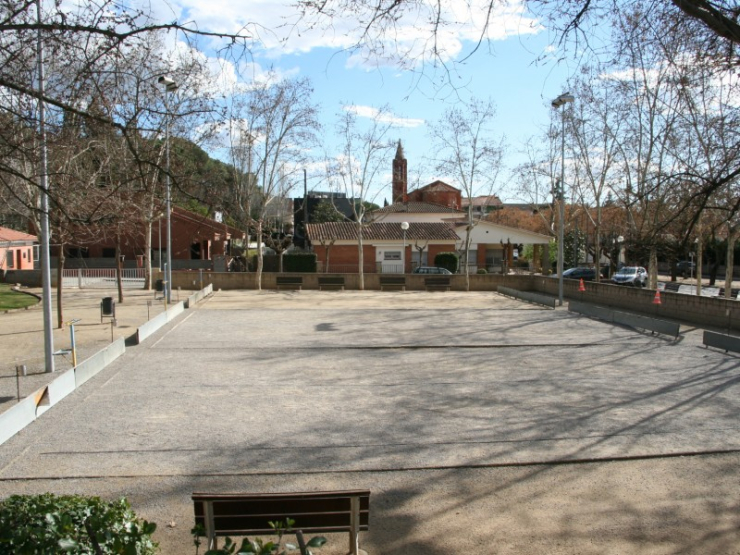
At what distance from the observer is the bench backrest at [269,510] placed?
15.4ft

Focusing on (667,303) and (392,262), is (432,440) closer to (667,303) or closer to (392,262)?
(667,303)

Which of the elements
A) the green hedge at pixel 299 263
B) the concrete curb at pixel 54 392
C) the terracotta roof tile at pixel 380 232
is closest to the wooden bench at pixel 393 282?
the green hedge at pixel 299 263

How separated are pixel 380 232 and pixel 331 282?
15962mm

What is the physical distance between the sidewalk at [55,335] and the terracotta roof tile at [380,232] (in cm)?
2228

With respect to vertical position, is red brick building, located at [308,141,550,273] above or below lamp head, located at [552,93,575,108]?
below

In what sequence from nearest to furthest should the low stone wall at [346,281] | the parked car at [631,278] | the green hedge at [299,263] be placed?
the low stone wall at [346,281], the parked car at [631,278], the green hedge at [299,263]

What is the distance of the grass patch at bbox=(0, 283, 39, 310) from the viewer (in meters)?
26.1

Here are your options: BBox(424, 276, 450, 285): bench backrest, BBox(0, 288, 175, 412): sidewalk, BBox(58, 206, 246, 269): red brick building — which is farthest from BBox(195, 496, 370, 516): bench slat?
BBox(58, 206, 246, 269): red brick building

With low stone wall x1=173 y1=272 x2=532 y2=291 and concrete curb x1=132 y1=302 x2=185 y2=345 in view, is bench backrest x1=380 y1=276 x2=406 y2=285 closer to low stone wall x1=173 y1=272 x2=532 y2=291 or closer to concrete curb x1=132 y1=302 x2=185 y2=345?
low stone wall x1=173 y1=272 x2=532 y2=291

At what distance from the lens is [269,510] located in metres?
4.74

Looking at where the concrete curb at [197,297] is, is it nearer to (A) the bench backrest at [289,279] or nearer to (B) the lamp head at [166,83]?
(A) the bench backrest at [289,279]

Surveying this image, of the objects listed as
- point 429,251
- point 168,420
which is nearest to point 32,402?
point 168,420

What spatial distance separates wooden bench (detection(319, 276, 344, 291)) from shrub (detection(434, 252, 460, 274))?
15.8 metres

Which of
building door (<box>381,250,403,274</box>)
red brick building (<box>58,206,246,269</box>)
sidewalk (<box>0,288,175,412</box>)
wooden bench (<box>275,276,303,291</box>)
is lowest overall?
sidewalk (<box>0,288,175,412</box>)
